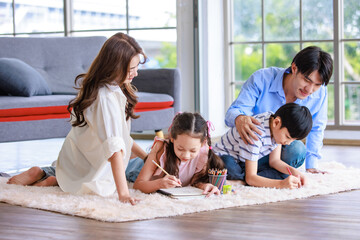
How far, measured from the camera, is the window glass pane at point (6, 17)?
18.2 ft

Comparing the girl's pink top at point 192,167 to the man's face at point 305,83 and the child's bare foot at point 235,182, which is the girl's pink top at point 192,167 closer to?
the child's bare foot at point 235,182

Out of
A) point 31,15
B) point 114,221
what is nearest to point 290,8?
point 31,15

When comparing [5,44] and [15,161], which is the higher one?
[5,44]

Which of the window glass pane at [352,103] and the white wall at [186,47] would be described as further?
the white wall at [186,47]

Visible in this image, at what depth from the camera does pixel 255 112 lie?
289cm

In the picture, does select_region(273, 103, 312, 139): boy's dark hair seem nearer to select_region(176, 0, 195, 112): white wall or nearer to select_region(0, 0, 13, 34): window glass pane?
select_region(176, 0, 195, 112): white wall

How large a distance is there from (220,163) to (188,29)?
98.4 inches

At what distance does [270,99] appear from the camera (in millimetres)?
2820

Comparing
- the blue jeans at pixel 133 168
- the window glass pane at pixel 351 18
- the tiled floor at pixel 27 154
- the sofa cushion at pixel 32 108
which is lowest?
the tiled floor at pixel 27 154

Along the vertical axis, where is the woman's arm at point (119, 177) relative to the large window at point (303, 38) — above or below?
below

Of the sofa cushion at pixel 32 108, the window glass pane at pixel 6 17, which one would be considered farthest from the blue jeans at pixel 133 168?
the window glass pane at pixel 6 17

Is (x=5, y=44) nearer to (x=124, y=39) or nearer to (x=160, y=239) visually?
(x=124, y=39)

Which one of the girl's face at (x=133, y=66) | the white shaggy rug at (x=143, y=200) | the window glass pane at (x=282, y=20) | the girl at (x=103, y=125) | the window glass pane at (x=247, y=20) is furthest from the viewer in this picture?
the window glass pane at (x=247, y=20)

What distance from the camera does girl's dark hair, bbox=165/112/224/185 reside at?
2363 mm
